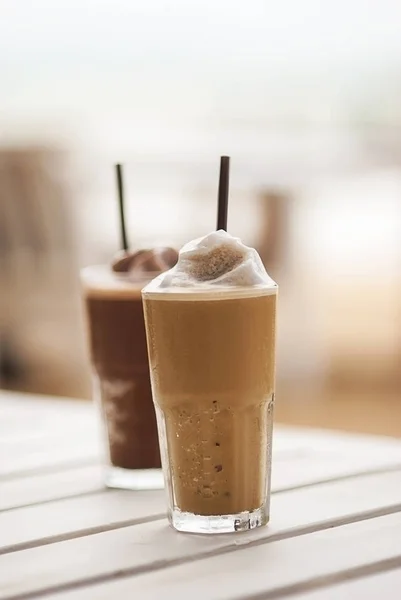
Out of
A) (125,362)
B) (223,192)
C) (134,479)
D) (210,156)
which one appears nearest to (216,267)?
(223,192)

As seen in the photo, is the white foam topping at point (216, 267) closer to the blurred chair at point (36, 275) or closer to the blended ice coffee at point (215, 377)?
the blended ice coffee at point (215, 377)

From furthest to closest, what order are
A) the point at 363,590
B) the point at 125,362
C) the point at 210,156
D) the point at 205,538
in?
the point at 210,156, the point at 125,362, the point at 205,538, the point at 363,590

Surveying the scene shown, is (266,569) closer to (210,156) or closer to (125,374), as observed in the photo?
(125,374)

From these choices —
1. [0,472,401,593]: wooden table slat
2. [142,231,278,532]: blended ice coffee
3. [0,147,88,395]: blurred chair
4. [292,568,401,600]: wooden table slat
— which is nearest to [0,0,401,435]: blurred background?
[0,147,88,395]: blurred chair

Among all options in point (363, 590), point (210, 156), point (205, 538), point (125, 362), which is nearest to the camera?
point (363, 590)

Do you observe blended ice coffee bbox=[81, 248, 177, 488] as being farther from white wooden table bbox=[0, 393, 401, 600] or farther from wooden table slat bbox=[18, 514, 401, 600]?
wooden table slat bbox=[18, 514, 401, 600]
